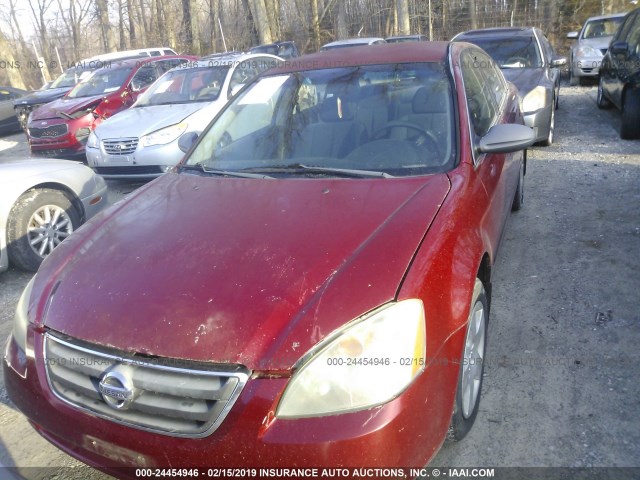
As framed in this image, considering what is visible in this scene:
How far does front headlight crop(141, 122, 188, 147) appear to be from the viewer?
22.1 ft

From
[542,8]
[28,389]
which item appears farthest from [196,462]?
[542,8]

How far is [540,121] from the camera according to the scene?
6.58 metres

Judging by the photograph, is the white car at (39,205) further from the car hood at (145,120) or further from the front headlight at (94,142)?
the front headlight at (94,142)

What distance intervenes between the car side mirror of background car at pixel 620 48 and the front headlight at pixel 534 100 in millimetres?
1917

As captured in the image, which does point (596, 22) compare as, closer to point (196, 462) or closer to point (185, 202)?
point (185, 202)

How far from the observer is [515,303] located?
3572 millimetres

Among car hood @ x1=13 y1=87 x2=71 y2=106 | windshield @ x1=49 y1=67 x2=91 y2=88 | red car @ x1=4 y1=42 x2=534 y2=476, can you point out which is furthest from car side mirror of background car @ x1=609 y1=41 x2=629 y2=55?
windshield @ x1=49 y1=67 x2=91 y2=88

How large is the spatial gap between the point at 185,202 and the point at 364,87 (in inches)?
53.2

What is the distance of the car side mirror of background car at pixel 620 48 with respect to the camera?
7.42m

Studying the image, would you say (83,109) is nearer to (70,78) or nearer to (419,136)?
(70,78)

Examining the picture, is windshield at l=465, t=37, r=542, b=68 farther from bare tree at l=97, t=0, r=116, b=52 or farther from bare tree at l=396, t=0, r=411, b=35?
bare tree at l=97, t=0, r=116, b=52

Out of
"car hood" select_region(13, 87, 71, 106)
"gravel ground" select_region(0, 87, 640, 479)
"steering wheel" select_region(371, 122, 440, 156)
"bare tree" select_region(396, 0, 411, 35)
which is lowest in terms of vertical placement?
"gravel ground" select_region(0, 87, 640, 479)

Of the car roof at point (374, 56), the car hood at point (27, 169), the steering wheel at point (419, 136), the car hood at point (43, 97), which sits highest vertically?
the car roof at point (374, 56)

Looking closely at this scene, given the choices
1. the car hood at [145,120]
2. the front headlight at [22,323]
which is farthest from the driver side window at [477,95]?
the car hood at [145,120]
